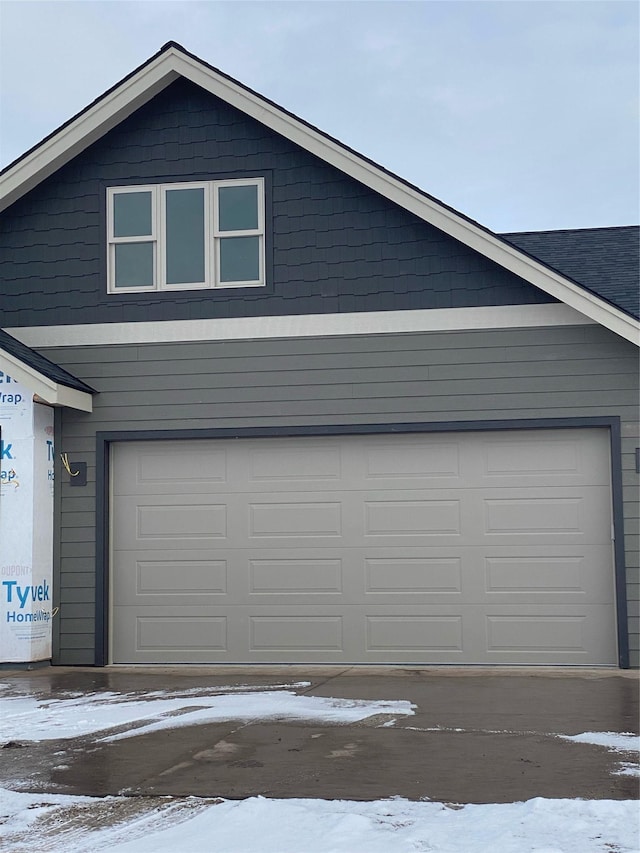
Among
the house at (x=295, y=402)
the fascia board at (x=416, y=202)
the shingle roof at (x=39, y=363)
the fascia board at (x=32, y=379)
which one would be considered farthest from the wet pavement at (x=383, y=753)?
the fascia board at (x=416, y=202)

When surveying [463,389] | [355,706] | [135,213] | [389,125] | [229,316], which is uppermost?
[389,125]

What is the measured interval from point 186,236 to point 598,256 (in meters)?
4.98

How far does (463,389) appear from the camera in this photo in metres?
10.5

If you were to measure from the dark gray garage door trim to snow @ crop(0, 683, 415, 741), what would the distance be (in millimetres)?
2095

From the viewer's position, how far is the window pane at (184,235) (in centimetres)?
1112

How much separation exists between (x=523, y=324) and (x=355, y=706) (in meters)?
4.34

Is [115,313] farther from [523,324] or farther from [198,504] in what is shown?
[523,324]

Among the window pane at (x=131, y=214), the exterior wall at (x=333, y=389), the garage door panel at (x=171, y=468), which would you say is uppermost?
the window pane at (x=131, y=214)

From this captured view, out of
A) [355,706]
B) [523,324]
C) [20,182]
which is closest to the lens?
[355,706]

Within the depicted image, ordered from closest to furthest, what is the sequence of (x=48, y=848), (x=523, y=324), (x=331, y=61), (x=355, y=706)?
1. (x=48, y=848)
2. (x=355, y=706)
3. (x=523, y=324)
4. (x=331, y=61)

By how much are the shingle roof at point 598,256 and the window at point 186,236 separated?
282cm

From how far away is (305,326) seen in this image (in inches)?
424

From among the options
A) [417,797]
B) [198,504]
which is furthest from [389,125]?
[417,797]

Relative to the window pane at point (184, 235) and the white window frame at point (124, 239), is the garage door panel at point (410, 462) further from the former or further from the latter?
the white window frame at point (124, 239)
